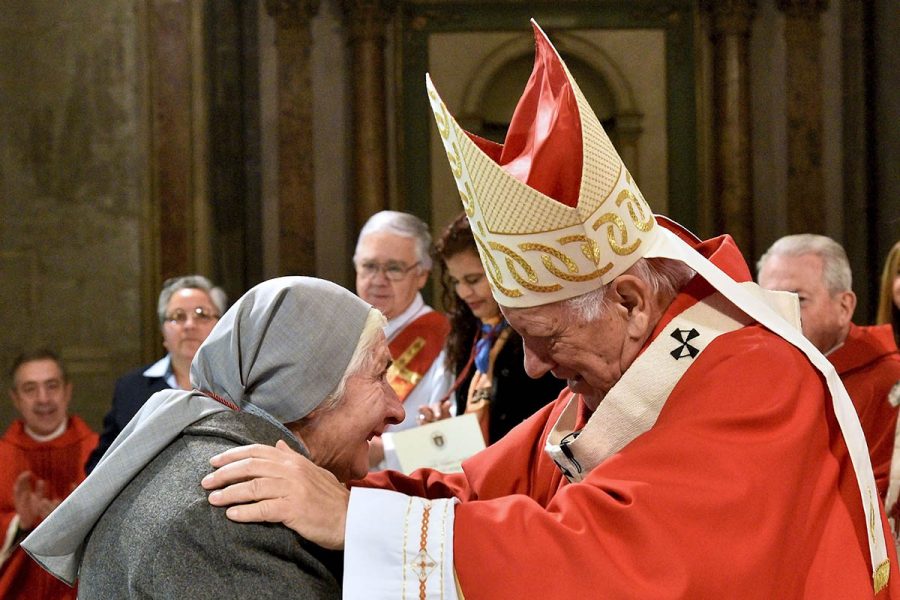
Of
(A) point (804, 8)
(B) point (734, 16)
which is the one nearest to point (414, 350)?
(B) point (734, 16)

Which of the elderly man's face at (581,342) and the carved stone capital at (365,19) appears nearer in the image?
the elderly man's face at (581,342)

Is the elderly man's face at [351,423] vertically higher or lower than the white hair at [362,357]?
lower

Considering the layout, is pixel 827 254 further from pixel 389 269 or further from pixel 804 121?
pixel 804 121

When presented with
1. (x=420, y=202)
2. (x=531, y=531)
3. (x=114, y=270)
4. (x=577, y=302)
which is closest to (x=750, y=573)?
(x=531, y=531)

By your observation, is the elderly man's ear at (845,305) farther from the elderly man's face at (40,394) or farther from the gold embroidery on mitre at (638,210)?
the elderly man's face at (40,394)

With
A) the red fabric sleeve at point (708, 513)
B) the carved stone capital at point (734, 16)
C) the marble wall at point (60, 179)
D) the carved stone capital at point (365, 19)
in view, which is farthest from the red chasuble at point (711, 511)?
the carved stone capital at point (734, 16)

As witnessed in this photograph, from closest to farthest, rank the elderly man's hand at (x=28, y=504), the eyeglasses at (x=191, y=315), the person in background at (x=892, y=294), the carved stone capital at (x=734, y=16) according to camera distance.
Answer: the person in background at (x=892, y=294) < the elderly man's hand at (x=28, y=504) < the eyeglasses at (x=191, y=315) < the carved stone capital at (x=734, y=16)

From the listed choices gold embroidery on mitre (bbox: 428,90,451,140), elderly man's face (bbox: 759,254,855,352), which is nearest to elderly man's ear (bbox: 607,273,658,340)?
gold embroidery on mitre (bbox: 428,90,451,140)

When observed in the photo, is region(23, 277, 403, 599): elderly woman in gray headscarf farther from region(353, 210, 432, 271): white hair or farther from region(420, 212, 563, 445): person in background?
region(353, 210, 432, 271): white hair

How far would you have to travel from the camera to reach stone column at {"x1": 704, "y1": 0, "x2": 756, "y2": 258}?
10531 millimetres

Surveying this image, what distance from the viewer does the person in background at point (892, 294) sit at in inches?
166

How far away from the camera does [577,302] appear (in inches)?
86.0

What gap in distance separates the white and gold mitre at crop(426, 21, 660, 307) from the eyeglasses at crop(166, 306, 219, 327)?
281cm

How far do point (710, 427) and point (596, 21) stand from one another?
Answer: 926 cm
